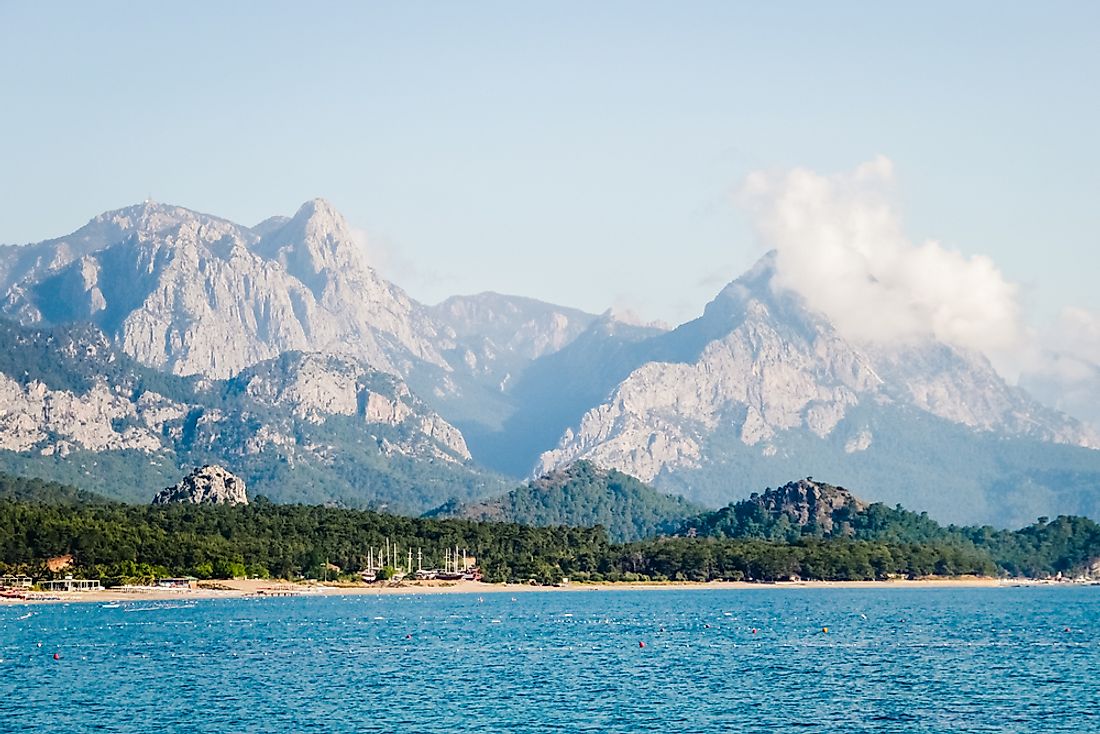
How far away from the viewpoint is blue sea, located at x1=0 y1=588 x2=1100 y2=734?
4058 inches

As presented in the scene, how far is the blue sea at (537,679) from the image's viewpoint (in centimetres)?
10306

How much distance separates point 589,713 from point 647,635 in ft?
247

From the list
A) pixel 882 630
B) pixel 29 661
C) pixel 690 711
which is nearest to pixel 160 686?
pixel 29 661

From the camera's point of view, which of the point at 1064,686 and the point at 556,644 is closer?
the point at 1064,686

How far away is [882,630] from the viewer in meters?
191

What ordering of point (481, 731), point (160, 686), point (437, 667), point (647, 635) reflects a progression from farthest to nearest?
1. point (647, 635)
2. point (437, 667)
3. point (160, 686)
4. point (481, 731)

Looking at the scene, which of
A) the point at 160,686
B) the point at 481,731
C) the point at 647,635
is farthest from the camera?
the point at 647,635

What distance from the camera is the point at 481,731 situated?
9888cm

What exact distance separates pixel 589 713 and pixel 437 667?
34.2 metres

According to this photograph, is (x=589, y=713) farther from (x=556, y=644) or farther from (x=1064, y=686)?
(x=556, y=644)

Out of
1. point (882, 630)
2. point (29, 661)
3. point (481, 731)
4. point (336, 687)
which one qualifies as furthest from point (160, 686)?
point (882, 630)

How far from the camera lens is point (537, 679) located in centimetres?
12925

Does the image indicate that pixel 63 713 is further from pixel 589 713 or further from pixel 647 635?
pixel 647 635

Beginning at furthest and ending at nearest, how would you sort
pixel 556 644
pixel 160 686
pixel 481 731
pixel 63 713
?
pixel 556 644
pixel 160 686
pixel 63 713
pixel 481 731
